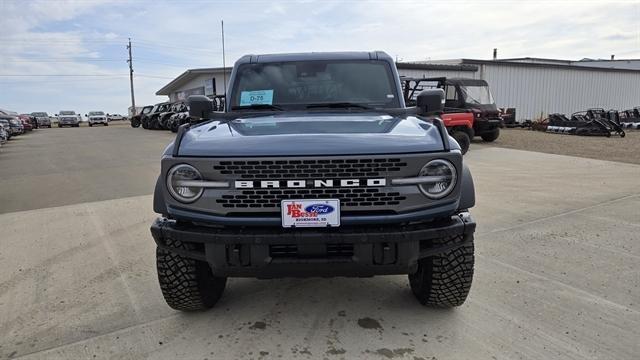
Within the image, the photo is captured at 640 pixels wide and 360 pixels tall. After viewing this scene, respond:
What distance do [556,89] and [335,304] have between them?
29.9m

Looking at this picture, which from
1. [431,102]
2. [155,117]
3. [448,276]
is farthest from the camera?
[155,117]

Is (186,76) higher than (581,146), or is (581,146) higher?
(186,76)

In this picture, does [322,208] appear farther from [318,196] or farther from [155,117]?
[155,117]

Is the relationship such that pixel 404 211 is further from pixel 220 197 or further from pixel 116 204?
pixel 116 204

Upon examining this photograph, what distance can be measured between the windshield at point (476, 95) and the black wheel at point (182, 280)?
14964 millimetres

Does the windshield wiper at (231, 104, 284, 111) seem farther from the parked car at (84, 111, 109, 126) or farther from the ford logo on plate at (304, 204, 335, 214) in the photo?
the parked car at (84, 111, 109, 126)

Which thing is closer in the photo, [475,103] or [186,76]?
[475,103]

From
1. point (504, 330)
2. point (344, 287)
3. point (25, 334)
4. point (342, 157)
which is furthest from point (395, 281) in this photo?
point (25, 334)

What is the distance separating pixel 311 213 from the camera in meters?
2.67

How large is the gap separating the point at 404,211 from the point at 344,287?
1.32 metres

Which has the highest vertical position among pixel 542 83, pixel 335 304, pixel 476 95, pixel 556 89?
pixel 542 83

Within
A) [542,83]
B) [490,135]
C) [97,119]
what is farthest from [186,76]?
[490,135]

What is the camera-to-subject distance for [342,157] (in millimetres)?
2658

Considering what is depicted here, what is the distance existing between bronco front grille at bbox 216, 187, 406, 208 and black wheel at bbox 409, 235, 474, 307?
24.8 inches
